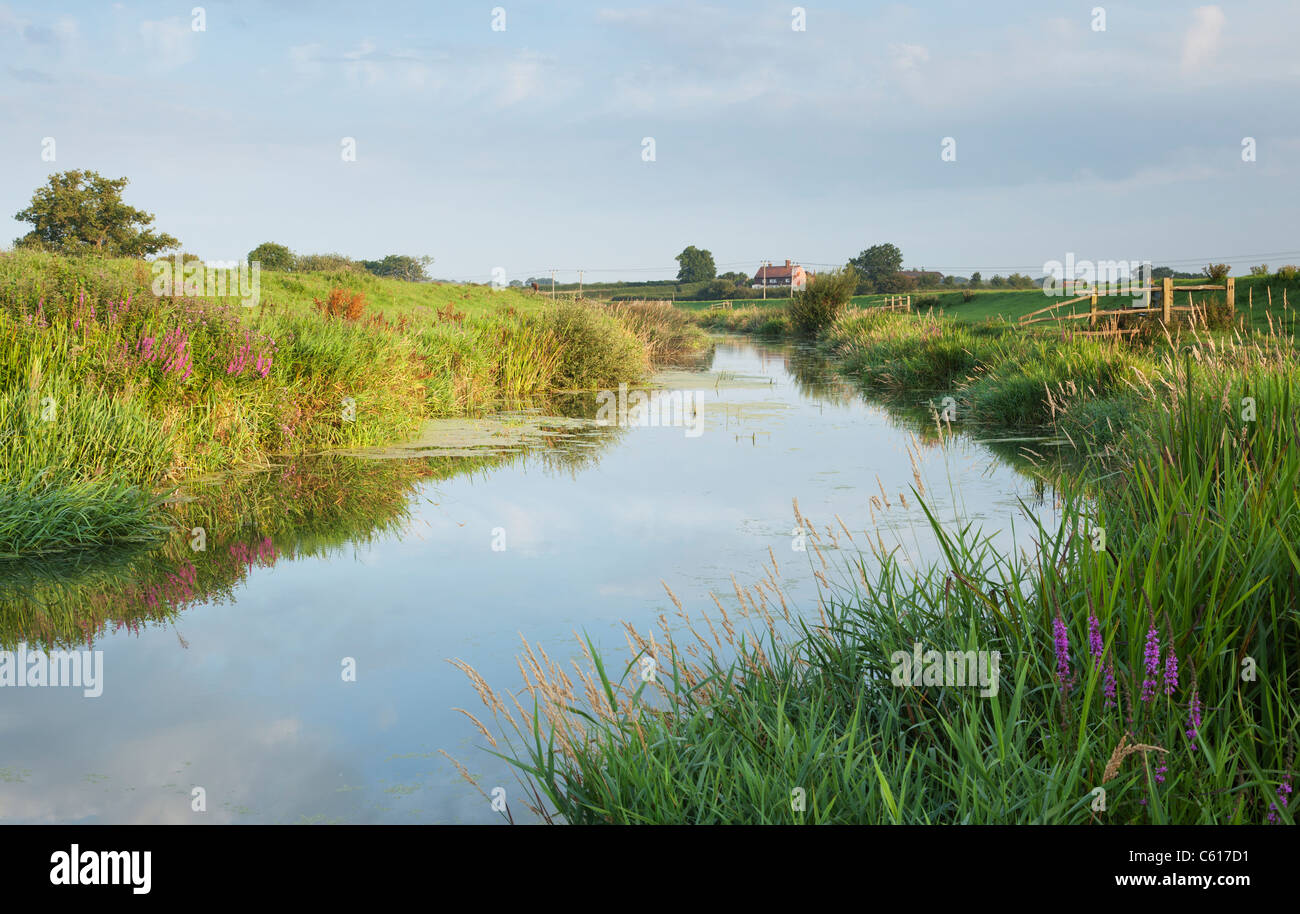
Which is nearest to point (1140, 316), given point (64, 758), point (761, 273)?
point (64, 758)

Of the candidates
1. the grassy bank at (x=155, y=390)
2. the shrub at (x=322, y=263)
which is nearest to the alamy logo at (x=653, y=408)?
the grassy bank at (x=155, y=390)

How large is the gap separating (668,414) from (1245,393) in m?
9.99

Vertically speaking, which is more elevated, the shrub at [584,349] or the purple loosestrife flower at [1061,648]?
the shrub at [584,349]

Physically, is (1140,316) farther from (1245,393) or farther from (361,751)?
(361,751)

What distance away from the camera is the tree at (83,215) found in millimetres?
52156

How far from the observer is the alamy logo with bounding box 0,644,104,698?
14.6 feet

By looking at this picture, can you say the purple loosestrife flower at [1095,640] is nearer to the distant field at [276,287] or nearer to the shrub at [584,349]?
the distant field at [276,287]

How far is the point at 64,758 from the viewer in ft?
12.1

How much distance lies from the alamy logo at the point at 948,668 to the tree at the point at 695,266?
113498 mm

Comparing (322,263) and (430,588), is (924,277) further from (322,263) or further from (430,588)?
(430,588)

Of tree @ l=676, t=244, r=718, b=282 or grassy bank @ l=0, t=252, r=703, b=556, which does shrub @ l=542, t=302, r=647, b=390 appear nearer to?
grassy bank @ l=0, t=252, r=703, b=556

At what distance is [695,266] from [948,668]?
379 feet

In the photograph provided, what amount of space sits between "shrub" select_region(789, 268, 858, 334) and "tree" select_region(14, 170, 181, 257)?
3692 centimetres

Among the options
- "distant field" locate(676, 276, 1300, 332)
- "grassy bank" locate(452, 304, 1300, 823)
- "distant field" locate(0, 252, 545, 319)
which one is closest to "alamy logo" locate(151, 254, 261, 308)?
"distant field" locate(0, 252, 545, 319)
